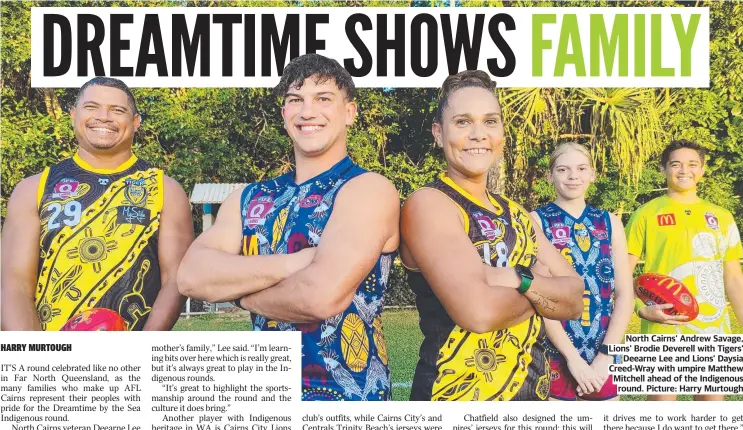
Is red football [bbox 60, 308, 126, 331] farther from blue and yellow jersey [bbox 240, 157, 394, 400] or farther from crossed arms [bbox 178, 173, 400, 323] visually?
blue and yellow jersey [bbox 240, 157, 394, 400]

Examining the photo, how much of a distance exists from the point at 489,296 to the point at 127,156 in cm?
186

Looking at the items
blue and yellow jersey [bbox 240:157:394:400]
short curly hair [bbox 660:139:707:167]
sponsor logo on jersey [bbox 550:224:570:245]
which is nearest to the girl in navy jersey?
sponsor logo on jersey [bbox 550:224:570:245]

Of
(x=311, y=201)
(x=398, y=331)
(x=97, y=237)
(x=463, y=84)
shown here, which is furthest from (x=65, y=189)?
(x=398, y=331)

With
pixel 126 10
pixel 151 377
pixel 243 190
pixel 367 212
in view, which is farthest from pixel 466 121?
pixel 126 10

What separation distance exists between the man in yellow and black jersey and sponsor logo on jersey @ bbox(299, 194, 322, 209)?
77cm

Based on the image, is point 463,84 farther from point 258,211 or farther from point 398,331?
point 398,331

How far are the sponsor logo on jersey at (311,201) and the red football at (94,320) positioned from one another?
3.58 feet

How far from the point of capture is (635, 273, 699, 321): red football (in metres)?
4.42

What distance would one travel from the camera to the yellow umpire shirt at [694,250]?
4.55 meters

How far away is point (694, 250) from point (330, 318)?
102 inches

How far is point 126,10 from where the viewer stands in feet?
14.5

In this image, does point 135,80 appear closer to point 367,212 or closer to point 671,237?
point 367,212

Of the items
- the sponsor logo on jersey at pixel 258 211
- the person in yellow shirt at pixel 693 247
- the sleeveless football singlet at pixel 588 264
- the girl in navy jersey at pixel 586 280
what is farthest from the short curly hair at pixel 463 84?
the person in yellow shirt at pixel 693 247

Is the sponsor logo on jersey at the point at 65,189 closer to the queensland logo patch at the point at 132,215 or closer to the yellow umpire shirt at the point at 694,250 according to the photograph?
the queensland logo patch at the point at 132,215
